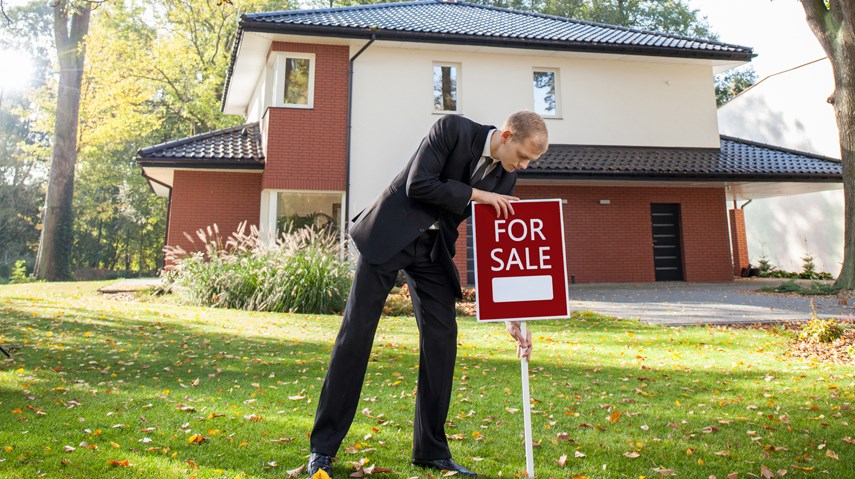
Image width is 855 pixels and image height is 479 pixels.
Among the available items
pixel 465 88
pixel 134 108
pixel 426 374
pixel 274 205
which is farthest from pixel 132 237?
pixel 426 374

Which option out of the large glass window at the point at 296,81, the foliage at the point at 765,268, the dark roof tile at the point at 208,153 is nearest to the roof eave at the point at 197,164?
the dark roof tile at the point at 208,153

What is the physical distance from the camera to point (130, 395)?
14.4 feet

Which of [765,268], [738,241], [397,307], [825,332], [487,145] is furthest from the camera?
[738,241]

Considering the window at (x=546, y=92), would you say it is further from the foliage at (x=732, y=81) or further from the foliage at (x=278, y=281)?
the foliage at (x=732, y=81)

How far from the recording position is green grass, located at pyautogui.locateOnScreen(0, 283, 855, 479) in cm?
307

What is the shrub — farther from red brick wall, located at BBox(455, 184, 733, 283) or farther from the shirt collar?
the shirt collar

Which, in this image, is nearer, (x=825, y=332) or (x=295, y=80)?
(x=825, y=332)

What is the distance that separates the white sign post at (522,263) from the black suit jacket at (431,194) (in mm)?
196

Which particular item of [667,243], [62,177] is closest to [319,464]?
[667,243]

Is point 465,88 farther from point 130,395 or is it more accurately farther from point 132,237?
point 132,237

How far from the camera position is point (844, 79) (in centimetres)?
1248

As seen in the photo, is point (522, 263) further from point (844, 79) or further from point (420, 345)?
point (844, 79)

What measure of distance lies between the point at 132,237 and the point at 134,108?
1249 centimetres

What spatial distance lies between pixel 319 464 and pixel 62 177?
25845 millimetres
